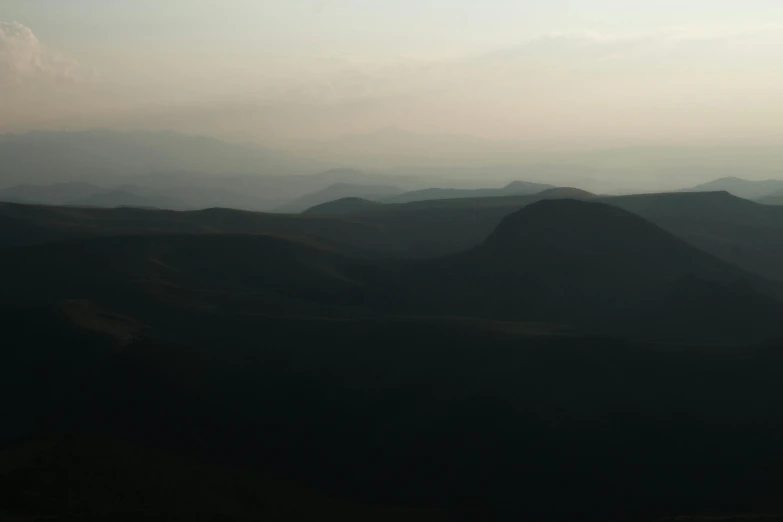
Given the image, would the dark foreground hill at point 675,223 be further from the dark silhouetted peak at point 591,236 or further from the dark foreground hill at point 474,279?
the dark foreground hill at point 474,279

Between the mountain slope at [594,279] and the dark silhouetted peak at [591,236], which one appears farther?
the dark silhouetted peak at [591,236]

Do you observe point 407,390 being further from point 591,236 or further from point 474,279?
point 591,236

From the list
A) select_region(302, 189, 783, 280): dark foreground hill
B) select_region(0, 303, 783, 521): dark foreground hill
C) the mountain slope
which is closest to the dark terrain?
select_region(0, 303, 783, 521): dark foreground hill

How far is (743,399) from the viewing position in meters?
47.5

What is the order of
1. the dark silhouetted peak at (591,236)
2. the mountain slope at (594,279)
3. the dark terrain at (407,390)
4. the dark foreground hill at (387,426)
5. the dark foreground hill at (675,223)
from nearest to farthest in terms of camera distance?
the dark foreground hill at (387,426)
the dark terrain at (407,390)
the mountain slope at (594,279)
the dark silhouetted peak at (591,236)
the dark foreground hill at (675,223)

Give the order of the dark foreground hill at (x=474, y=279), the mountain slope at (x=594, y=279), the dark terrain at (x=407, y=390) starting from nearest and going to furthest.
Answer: the dark terrain at (x=407, y=390) → the mountain slope at (x=594, y=279) → the dark foreground hill at (x=474, y=279)

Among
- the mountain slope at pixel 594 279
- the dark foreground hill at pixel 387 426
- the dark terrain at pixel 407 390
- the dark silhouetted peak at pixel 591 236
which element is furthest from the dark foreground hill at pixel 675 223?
the dark foreground hill at pixel 387 426

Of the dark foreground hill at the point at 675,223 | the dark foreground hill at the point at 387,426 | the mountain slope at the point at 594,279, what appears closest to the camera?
the dark foreground hill at the point at 387,426

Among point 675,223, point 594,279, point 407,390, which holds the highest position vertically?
point 675,223

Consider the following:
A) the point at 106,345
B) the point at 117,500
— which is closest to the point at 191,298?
the point at 106,345

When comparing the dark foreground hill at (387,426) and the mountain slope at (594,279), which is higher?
the mountain slope at (594,279)

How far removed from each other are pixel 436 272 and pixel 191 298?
28517 millimetres

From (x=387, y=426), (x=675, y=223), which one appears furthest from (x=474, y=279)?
(x=675, y=223)

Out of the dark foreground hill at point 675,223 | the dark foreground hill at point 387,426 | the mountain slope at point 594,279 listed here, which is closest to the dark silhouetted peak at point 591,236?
the mountain slope at point 594,279
